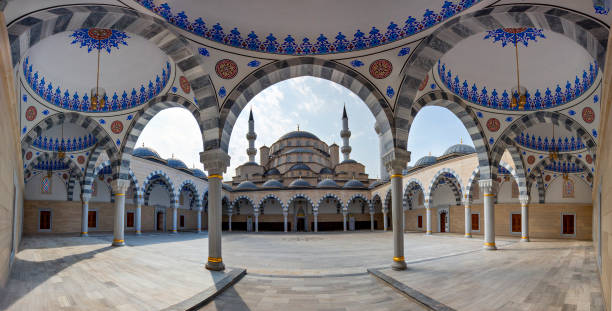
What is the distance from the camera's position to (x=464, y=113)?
33.6 feet

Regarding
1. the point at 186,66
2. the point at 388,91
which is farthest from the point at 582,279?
the point at 186,66

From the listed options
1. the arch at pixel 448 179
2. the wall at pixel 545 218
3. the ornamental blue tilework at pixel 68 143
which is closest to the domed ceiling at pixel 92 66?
the ornamental blue tilework at pixel 68 143

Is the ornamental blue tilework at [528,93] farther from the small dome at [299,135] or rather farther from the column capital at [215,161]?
the small dome at [299,135]

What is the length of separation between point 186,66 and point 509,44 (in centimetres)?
746

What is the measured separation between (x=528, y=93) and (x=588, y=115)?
1.61 m

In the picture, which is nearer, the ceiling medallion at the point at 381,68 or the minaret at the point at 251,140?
the ceiling medallion at the point at 381,68

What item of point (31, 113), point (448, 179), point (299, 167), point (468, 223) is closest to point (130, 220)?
point (31, 113)

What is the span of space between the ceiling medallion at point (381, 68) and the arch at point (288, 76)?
23 centimetres

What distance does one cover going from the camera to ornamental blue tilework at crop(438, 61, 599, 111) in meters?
8.91

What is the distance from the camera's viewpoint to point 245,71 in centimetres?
730

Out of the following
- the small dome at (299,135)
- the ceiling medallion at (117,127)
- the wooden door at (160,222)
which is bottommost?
the wooden door at (160,222)

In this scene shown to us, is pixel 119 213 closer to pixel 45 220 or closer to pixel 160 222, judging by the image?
pixel 45 220

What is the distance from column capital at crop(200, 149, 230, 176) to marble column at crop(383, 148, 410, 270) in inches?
142

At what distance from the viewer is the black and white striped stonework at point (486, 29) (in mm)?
5176
